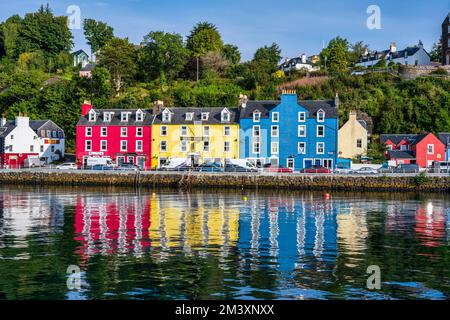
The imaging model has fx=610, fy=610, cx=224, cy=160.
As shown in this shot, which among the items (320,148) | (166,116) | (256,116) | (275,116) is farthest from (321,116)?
(166,116)

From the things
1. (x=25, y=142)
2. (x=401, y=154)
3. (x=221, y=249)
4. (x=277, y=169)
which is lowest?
(x=221, y=249)

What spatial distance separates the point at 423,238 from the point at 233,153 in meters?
45.6

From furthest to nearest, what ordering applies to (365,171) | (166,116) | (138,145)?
(138,145), (166,116), (365,171)

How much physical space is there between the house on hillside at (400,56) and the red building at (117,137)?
51.7m

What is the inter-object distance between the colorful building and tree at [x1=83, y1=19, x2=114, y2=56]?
2033 inches

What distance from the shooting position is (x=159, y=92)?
97938mm

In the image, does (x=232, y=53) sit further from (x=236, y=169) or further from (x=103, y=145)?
(x=236, y=169)

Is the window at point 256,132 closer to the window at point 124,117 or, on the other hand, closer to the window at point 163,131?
the window at point 163,131

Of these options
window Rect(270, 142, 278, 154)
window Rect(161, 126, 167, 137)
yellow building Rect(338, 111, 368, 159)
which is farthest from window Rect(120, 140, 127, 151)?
yellow building Rect(338, 111, 368, 159)

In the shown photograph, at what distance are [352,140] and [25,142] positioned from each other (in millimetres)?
44384

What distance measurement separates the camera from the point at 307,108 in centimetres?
7581

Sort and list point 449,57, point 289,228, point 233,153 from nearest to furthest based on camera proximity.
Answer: point 289,228
point 233,153
point 449,57
